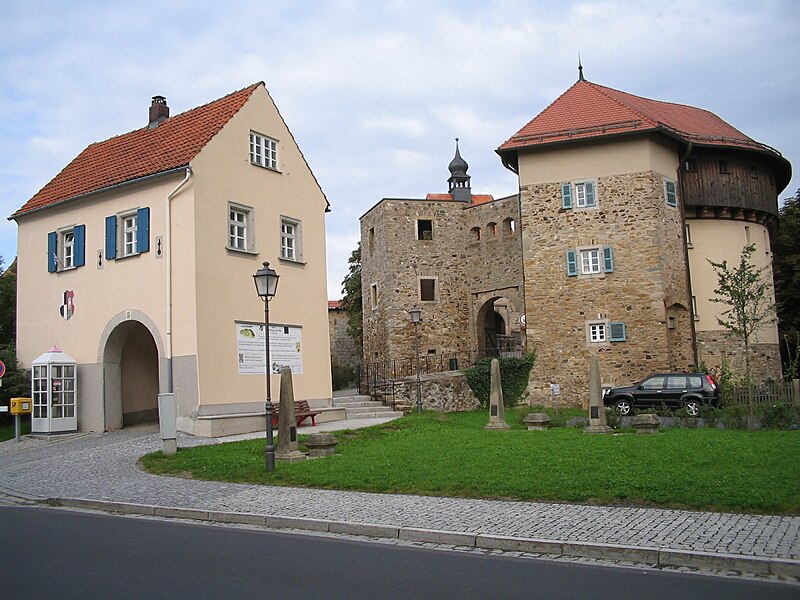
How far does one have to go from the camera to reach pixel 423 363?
38.7 metres

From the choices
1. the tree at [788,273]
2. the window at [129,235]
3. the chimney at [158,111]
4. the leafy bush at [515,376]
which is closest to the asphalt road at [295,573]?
the window at [129,235]

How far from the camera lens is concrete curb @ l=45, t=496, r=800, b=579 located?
7.12 m

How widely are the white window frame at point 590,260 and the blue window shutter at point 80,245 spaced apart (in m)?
18.2

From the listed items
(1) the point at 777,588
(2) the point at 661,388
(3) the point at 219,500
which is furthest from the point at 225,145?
(1) the point at 777,588

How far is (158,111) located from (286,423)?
1556cm

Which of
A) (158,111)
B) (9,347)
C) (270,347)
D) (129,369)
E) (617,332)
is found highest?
(158,111)

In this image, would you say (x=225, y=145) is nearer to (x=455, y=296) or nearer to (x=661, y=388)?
(x=661, y=388)

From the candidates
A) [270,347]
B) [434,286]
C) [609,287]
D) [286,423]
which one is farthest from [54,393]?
[434,286]

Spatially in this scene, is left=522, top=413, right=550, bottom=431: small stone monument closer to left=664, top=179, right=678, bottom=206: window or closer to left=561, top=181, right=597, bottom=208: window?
left=561, top=181, right=597, bottom=208: window

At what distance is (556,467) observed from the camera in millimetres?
12312

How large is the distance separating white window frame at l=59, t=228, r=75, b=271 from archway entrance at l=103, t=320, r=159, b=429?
313cm

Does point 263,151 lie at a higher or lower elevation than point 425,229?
lower

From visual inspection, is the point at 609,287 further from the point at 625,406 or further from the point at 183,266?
the point at 183,266

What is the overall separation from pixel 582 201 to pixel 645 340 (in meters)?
6.02
